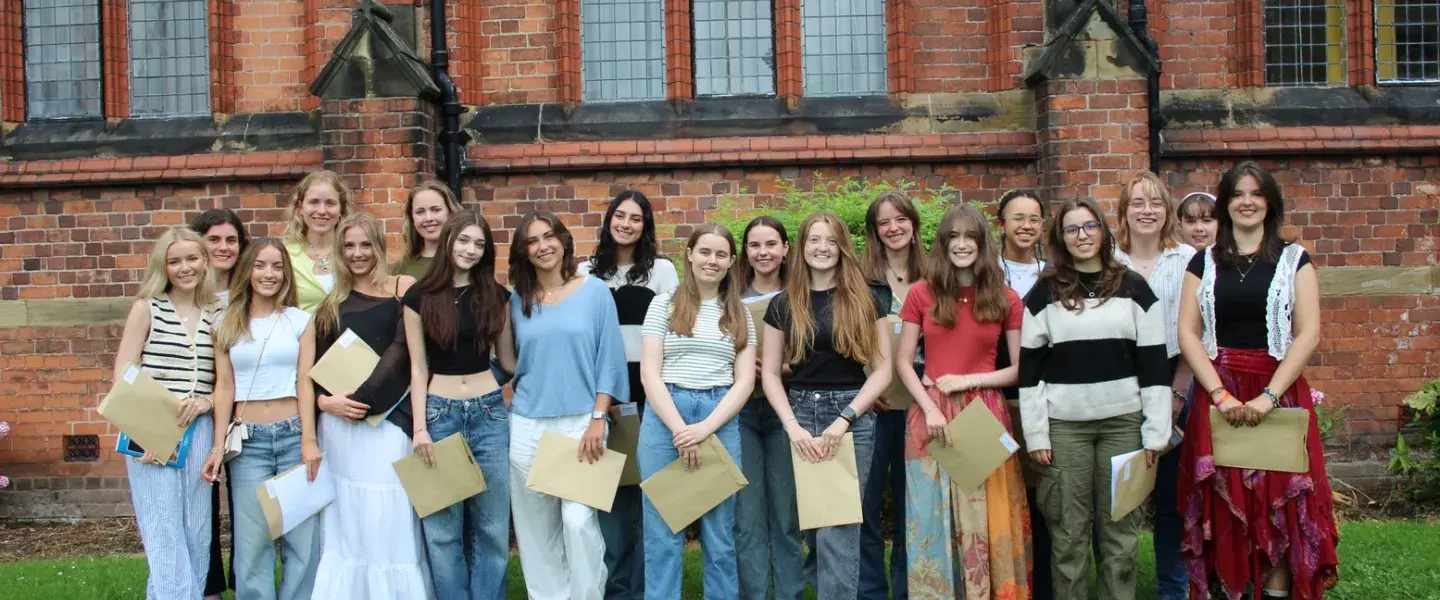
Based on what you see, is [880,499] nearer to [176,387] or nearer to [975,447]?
[975,447]

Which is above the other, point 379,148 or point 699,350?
point 379,148

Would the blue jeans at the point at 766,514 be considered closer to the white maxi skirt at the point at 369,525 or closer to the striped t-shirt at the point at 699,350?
the striped t-shirt at the point at 699,350

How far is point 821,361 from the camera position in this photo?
16.9ft

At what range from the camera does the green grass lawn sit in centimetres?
600

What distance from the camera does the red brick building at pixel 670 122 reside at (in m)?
9.12

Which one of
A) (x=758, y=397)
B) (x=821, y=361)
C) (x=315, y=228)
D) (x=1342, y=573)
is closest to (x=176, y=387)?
(x=315, y=228)

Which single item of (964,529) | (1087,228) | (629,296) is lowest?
(964,529)

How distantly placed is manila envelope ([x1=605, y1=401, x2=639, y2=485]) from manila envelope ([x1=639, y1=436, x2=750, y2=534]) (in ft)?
1.69

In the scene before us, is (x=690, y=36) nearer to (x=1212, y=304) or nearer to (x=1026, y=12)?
(x=1026, y=12)

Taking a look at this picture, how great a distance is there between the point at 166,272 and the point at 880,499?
11.1ft

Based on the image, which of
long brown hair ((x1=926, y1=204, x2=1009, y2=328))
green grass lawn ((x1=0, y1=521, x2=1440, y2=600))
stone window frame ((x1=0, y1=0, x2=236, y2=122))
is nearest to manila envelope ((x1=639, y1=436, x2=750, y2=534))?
long brown hair ((x1=926, y1=204, x2=1009, y2=328))

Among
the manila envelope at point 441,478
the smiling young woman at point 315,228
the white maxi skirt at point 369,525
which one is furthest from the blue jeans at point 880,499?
the smiling young woman at point 315,228

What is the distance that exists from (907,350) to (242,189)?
21.4 ft

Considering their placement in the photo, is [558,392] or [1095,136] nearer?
[558,392]
